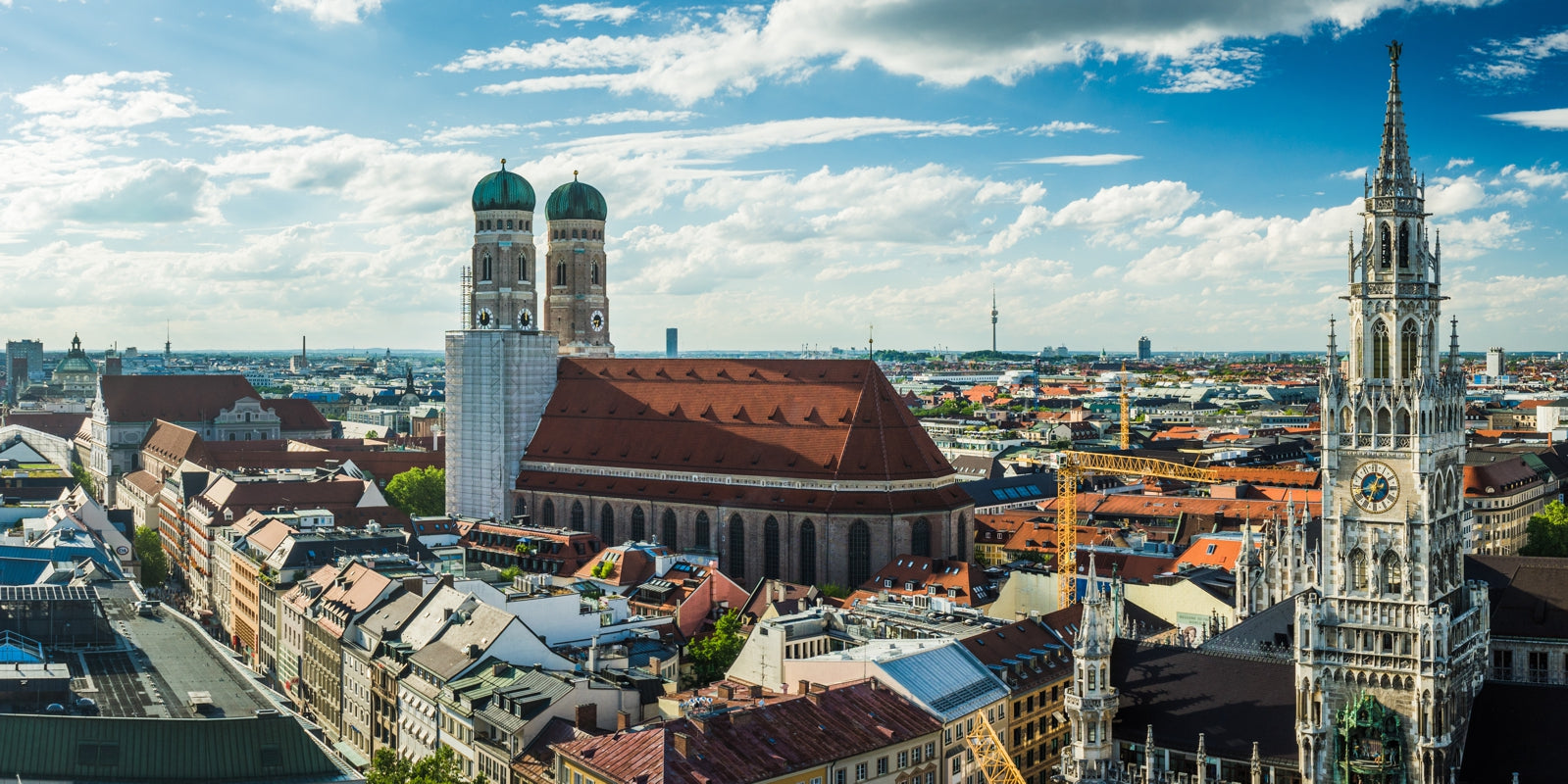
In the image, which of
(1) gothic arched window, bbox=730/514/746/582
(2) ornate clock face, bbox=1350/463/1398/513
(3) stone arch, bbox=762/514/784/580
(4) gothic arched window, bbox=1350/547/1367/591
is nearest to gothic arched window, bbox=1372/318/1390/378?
(2) ornate clock face, bbox=1350/463/1398/513

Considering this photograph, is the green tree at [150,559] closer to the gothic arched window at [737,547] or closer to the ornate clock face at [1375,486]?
the gothic arched window at [737,547]

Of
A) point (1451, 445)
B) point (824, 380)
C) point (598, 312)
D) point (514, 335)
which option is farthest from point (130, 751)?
point (598, 312)

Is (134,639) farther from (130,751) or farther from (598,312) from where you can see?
(598,312)

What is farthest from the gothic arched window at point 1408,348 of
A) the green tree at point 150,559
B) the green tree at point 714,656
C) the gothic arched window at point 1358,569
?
the green tree at point 150,559

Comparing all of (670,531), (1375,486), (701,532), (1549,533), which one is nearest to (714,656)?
(1375,486)

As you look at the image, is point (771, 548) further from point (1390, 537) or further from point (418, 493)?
point (1390, 537)

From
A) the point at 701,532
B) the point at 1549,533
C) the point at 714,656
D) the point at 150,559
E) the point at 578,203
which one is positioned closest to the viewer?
the point at 714,656
